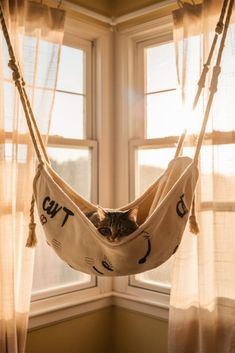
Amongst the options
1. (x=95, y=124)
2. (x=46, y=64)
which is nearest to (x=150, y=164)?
(x=95, y=124)

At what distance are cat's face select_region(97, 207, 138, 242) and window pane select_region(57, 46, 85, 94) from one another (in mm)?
960

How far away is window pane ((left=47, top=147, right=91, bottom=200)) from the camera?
2.08 meters

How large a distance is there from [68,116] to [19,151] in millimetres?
560

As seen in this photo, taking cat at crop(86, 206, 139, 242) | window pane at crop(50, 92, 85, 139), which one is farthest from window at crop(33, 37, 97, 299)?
cat at crop(86, 206, 139, 242)

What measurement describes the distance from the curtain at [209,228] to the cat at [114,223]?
1.29 feet

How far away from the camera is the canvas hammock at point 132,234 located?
1213 millimetres

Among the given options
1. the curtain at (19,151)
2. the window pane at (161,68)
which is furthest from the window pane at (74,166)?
the window pane at (161,68)

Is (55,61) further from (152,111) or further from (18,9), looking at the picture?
(152,111)

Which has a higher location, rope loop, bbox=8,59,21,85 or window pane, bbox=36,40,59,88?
window pane, bbox=36,40,59,88

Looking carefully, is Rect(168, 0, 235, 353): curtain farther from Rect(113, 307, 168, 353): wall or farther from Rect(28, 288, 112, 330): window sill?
Rect(28, 288, 112, 330): window sill

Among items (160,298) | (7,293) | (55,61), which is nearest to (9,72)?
(55,61)

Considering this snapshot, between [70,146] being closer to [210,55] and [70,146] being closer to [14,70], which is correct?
[14,70]

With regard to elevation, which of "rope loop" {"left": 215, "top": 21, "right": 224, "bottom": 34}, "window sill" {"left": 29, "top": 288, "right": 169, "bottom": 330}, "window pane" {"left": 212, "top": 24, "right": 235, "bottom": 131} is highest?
"rope loop" {"left": 215, "top": 21, "right": 224, "bottom": 34}

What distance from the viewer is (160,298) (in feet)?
6.70
